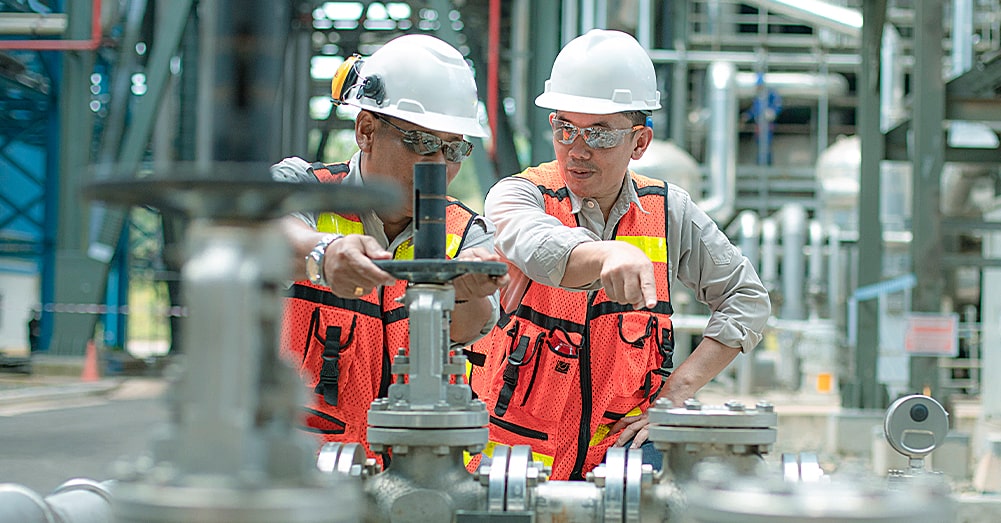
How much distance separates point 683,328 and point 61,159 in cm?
850

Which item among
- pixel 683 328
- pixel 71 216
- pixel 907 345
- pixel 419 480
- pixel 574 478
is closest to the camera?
pixel 419 480

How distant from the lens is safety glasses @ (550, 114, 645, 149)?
2.80 meters

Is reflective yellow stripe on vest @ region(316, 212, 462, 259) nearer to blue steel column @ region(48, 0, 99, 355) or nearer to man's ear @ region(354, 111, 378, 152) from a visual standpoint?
man's ear @ region(354, 111, 378, 152)

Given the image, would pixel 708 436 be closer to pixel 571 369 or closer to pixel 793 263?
pixel 571 369

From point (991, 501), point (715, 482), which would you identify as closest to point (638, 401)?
point (715, 482)

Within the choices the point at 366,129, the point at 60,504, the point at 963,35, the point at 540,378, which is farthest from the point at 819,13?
the point at 60,504

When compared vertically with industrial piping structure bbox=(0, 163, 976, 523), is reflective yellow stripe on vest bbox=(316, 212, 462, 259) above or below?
above

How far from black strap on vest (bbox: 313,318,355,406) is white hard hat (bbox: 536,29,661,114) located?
70 cm

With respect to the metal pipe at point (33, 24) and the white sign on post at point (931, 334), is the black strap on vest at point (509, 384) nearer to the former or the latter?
the white sign on post at point (931, 334)

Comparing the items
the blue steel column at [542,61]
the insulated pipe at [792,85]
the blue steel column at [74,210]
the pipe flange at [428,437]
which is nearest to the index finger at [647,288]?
the pipe flange at [428,437]

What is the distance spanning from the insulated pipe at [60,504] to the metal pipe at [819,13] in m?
9.25

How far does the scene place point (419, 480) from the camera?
1.76 meters

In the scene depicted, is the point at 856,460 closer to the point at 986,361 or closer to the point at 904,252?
the point at 986,361

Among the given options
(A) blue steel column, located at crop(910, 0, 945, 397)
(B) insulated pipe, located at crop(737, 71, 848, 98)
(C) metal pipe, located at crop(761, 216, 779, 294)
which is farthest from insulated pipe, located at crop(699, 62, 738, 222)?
(A) blue steel column, located at crop(910, 0, 945, 397)
